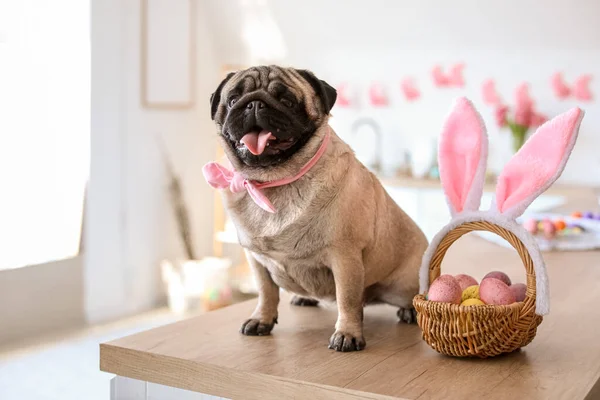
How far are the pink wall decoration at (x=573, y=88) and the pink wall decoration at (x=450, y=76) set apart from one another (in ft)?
1.87

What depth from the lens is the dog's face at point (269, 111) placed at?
49.6 inches

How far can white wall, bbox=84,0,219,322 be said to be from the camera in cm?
463

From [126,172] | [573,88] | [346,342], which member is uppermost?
[573,88]

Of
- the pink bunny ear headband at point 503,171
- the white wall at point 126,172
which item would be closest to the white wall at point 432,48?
the white wall at point 126,172

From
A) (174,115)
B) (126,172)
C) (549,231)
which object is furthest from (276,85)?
(174,115)

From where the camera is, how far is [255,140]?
4.20 ft

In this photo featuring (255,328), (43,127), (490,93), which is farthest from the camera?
(490,93)

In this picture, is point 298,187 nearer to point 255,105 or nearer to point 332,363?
point 255,105

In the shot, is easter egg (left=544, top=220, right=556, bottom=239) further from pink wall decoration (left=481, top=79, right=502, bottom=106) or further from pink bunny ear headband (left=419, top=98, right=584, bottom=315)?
Answer: pink wall decoration (left=481, top=79, right=502, bottom=106)

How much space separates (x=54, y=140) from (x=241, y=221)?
331cm

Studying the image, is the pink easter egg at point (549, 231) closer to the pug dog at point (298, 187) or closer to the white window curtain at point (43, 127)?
the pug dog at point (298, 187)

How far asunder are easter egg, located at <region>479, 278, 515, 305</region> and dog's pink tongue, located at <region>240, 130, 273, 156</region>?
0.42 metres

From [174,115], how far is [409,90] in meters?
1.59

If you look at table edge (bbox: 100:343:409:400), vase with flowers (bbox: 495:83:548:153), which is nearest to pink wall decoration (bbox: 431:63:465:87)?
vase with flowers (bbox: 495:83:548:153)
